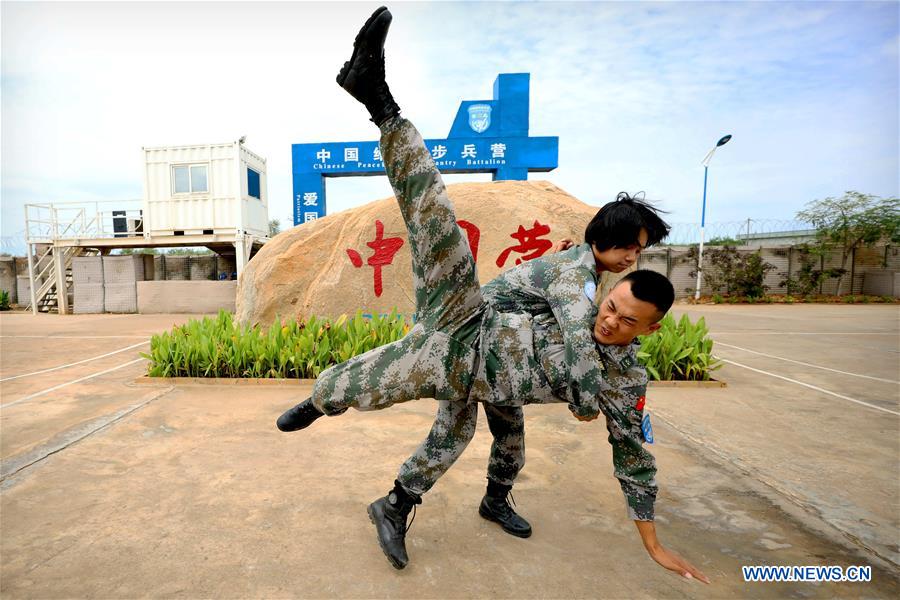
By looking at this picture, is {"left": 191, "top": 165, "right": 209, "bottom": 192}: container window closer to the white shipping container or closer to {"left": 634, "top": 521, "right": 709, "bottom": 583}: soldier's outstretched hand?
the white shipping container

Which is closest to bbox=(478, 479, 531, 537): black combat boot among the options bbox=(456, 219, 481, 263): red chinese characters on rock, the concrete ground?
the concrete ground

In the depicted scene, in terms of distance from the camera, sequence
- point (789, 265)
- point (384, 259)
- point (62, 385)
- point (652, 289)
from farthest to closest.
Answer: point (789, 265) < point (384, 259) < point (62, 385) < point (652, 289)

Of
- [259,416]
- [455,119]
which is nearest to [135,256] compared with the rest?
[455,119]

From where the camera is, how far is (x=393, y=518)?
1698mm

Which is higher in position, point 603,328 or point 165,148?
point 165,148

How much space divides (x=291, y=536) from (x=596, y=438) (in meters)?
1.87

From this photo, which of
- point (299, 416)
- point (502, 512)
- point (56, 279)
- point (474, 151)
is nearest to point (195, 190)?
point (56, 279)

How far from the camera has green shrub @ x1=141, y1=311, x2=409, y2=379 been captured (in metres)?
4.01

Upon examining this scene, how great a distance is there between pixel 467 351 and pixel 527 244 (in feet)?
11.6

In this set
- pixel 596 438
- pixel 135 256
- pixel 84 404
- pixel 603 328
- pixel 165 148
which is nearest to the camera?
pixel 603 328

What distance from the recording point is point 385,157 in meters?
1.36

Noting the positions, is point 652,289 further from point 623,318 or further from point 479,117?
point 479,117

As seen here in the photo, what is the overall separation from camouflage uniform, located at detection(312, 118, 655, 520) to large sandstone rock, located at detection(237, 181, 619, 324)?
3355 millimetres

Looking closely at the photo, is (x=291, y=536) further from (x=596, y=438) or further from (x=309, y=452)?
(x=596, y=438)
